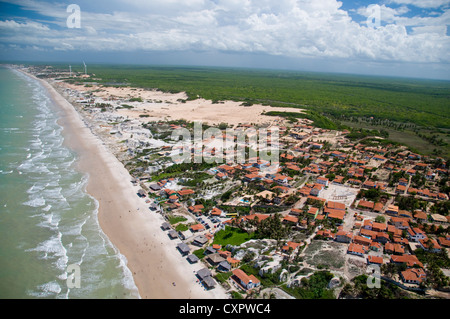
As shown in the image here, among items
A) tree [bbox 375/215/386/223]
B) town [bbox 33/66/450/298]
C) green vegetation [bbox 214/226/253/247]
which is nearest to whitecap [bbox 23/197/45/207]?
town [bbox 33/66/450/298]

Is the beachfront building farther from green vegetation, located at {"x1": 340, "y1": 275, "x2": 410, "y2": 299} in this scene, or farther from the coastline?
green vegetation, located at {"x1": 340, "y1": 275, "x2": 410, "y2": 299}

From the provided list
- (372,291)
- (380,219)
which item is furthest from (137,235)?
(380,219)

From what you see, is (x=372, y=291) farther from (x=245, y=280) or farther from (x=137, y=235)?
(x=137, y=235)

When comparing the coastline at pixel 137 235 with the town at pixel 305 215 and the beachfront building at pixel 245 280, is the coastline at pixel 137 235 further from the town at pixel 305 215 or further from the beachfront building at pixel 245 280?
the beachfront building at pixel 245 280

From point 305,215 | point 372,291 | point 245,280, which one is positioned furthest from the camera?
point 305,215

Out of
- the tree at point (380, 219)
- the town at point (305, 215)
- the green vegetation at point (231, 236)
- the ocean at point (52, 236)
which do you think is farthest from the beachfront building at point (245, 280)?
the tree at point (380, 219)

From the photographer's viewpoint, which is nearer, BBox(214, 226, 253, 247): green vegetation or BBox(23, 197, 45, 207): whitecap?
BBox(214, 226, 253, 247): green vegetation

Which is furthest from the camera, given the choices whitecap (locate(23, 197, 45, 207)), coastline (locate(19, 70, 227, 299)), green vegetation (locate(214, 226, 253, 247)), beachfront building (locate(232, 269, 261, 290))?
whitecap (locate(23, 197, 45, 207))
